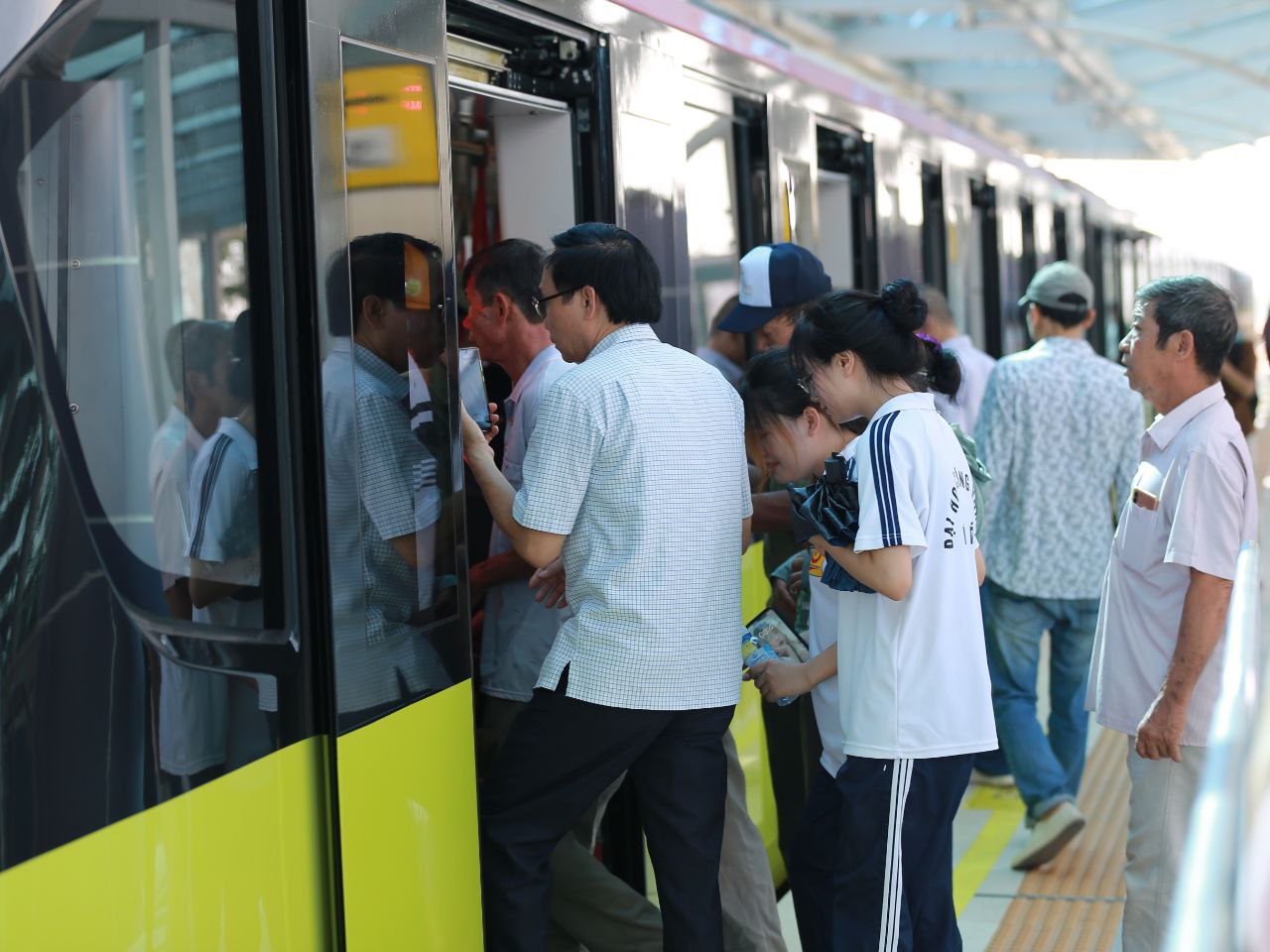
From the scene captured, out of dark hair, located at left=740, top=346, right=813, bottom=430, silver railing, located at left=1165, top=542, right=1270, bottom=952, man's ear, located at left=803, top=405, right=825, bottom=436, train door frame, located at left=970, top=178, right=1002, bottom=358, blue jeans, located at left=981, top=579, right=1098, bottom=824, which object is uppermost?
train door frame, located at left=970, top=178, right=1002, bottom=358

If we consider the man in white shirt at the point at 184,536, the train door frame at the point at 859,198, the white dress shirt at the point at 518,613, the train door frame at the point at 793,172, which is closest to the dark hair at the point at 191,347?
the man in white shirt at the point at 184,536

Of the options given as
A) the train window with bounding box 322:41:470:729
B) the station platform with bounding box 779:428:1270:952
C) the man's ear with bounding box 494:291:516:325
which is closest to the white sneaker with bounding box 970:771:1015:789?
the station platform with bounding box 779:428:1270:952

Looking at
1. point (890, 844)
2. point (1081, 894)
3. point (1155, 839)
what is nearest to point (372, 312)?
point (890, 844)

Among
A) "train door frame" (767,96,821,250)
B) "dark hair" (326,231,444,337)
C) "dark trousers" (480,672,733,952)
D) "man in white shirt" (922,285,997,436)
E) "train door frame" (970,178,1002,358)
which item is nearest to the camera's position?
"dark hair" (326,231,444,337)

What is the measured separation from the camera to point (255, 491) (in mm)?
2441

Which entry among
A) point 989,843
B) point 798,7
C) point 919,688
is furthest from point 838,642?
point 798,7

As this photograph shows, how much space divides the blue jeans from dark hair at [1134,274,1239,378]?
1841 millimetres

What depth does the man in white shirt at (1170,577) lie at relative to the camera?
3301 millimetres

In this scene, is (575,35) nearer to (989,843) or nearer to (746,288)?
(746,288)

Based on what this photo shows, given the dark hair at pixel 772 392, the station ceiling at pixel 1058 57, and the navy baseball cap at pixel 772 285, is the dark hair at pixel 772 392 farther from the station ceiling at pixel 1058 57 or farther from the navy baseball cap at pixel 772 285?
the station ceiling at pixel 1058 57

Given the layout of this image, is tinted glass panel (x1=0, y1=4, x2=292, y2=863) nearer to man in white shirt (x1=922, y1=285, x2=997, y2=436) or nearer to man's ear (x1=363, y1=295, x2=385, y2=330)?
man's ear (x1=363, y1=295, x2=385, y2=330)

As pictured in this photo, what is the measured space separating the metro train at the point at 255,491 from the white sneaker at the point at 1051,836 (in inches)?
99.7

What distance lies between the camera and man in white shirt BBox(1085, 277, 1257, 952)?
330cm

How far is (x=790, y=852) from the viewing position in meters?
3.34
